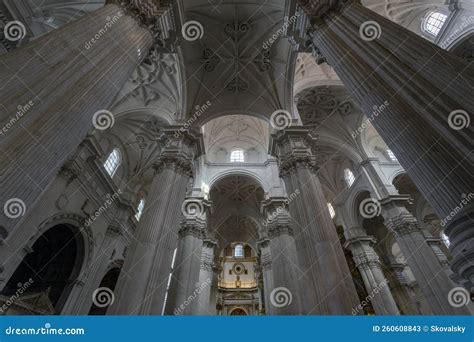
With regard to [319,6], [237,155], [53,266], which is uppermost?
[237,155]

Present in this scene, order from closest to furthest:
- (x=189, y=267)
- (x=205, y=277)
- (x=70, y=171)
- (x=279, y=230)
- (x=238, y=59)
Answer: (x=189, y=267)
(x=70, y=171)
(x=279, y=230)
(x=238, y=59)
(x=205, y=277)

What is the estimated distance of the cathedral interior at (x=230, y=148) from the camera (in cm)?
368

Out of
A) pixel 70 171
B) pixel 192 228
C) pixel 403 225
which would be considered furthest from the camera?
pixel 192 228

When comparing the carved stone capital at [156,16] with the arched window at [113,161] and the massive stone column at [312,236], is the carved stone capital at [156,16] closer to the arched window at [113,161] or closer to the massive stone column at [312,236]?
the massive stone column at [312,236]

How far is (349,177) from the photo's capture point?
19562mm

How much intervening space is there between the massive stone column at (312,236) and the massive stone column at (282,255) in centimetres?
258

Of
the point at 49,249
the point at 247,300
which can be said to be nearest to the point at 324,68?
the point at 49,249

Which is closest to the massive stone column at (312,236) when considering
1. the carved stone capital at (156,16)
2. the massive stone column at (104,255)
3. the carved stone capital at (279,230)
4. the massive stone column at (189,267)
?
the carved stone capital at (279,230)

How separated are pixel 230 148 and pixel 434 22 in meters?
14.3

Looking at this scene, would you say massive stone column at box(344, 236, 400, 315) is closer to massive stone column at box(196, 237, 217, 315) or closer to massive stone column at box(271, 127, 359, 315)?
massive stone column at box(271, 127, 359, 315)

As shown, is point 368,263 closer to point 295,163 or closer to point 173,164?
point 295,163

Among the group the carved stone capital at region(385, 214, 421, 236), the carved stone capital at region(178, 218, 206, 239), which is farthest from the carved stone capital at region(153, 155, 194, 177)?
the carved stone capital at region(385, 214, 421, 236)

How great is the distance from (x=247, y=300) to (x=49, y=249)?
1969cm

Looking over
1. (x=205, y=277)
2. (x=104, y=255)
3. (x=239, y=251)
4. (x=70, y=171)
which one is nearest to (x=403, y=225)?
(x=205, y=277)
